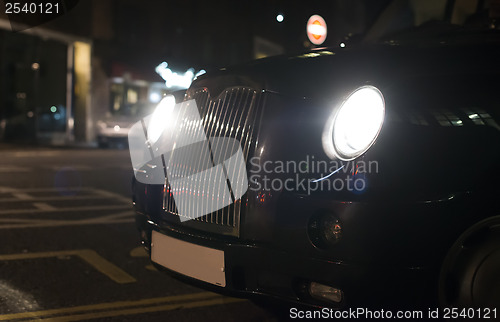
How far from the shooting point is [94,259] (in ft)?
15.6

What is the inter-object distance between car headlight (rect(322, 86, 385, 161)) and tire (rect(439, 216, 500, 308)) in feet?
1.72

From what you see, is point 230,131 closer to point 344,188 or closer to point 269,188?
point 269,188

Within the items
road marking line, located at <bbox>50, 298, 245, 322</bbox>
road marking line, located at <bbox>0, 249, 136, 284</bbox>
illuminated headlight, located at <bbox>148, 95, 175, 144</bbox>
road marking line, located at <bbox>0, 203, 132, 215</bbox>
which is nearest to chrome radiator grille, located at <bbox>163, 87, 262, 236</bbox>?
illuminated headlight, located at <bbox>148, 95, 175, 144</bbox>

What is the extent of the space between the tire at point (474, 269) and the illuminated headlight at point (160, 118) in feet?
5.69

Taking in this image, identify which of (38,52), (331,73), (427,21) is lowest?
(331,73)

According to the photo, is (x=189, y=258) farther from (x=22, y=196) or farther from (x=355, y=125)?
(x=22, y=196)

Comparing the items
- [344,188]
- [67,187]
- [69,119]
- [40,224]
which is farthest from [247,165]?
[69,119]

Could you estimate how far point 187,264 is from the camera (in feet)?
9.44

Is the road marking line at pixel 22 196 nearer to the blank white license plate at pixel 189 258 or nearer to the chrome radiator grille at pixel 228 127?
the blank white license plate at pixel 189 258

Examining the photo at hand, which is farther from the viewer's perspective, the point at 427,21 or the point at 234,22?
the point at 234,22

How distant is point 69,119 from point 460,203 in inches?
1092

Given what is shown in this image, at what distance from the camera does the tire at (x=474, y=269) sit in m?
2.27

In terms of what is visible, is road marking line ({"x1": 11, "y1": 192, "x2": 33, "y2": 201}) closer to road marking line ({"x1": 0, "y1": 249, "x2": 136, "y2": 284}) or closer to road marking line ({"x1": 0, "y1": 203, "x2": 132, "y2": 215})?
road marking line ({"x1": 0, "y1": 203, "x2": 132, "y2": 215})

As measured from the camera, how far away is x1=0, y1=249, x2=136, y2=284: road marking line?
4.29m
